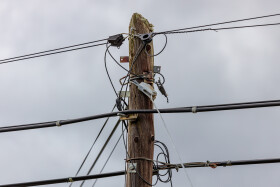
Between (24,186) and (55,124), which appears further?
(24,186)

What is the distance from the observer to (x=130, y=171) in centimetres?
984

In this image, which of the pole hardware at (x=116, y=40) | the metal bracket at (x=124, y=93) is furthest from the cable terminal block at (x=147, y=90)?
the pole hardware at (x=116, y=40)

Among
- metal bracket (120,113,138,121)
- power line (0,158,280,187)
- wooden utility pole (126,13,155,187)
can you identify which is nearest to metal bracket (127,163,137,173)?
wooden utility pole (126,13,155,187)

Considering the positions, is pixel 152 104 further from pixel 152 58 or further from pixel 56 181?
pixel 56 181

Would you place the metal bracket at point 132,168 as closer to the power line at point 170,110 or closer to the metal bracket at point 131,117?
the metal bracket at point 131,117

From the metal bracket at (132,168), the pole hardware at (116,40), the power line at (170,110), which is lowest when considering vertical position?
the metal bracket at (132,168)

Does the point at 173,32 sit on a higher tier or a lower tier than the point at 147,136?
higher

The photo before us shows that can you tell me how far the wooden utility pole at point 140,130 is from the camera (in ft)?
32.2

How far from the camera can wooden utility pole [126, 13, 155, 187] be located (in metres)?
9.83

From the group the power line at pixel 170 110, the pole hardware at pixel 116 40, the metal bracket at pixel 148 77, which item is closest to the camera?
the power line at pixel 170 110

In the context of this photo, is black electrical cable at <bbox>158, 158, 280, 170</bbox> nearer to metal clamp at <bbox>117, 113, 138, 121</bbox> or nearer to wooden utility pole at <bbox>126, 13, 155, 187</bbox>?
wooden utility pole at <bbox>126, 13, 155, 187</bbox>

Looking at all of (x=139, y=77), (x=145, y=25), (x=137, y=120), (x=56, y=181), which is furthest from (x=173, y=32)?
(x=56, y=181)

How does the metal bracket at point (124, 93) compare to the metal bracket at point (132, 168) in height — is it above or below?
above

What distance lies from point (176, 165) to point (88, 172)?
1.80m
